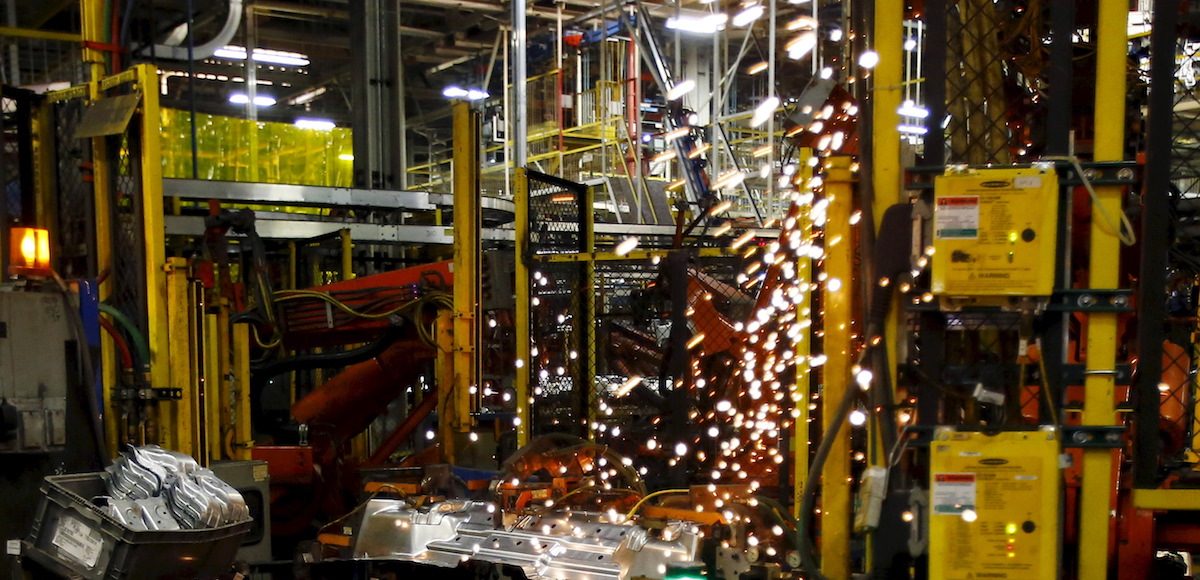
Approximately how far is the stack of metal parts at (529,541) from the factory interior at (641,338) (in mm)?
16

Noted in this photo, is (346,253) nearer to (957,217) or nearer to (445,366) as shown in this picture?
(445,366)

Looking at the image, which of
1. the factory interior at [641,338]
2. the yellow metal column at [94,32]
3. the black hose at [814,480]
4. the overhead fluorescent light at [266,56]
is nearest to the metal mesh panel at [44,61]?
the factory interior at [641,338]

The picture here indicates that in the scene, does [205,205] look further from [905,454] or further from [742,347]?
[905,454]

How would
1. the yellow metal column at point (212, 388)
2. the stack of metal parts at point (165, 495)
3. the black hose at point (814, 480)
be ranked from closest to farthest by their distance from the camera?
the black hose at point (814, 480) → the stack of metal parts at point (165, 495) → the yellow metal column at point (212, 388)

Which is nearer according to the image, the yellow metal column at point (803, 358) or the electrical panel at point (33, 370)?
the yellow metal column at point (803, 358)

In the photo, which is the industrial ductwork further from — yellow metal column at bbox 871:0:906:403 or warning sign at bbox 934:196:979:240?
warning sign at bbox 934:196:979:240

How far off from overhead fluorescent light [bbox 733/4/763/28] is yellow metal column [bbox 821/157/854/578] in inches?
373

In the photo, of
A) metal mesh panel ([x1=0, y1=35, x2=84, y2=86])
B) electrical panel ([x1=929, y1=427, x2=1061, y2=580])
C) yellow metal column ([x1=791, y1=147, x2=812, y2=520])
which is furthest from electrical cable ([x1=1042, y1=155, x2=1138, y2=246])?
metal mesh panel ([x1=0, y1=35, x2=84, y2=86])

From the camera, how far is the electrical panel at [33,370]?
5062 millimetres

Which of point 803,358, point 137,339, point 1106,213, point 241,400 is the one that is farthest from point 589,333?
point 1106,213

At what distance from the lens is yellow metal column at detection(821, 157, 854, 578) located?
377 cm

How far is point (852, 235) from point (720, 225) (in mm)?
7993

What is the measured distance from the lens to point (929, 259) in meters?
3.32

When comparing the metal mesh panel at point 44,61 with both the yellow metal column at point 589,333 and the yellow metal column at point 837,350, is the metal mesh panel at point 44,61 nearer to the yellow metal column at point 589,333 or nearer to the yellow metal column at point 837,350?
the yellow metal column at point 589,333
